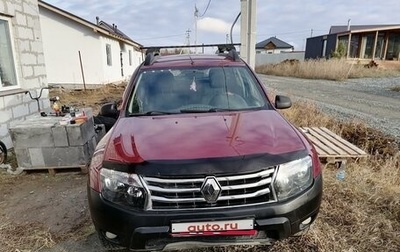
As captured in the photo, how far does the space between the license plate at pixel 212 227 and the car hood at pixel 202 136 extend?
0.43 meters

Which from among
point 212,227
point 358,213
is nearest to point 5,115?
point 212,227

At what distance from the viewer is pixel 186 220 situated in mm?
1851

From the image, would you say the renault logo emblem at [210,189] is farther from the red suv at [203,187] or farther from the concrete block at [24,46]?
the concrete block at [24,46]

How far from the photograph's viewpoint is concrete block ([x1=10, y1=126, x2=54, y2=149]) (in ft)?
13.4

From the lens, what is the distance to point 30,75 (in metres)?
5.89

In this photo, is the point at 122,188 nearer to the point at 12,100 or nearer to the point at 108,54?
the point at 12,100

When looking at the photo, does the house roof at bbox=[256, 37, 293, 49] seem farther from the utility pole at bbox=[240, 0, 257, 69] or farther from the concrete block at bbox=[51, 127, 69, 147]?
the concrete block at bbox=[51, 127, 69, 147]

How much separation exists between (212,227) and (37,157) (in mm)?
3365

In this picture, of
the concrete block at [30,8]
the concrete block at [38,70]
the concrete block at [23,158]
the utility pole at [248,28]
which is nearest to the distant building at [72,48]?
the concrete block at [38,70]

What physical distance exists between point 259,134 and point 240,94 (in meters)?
1.02

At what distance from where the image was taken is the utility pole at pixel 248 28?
712 centimetres

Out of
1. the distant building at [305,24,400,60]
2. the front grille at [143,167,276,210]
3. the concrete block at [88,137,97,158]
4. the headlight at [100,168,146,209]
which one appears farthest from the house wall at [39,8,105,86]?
the distant building at [305,24,400,60]

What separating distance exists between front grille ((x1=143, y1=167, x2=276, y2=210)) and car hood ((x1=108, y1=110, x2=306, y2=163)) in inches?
6.0

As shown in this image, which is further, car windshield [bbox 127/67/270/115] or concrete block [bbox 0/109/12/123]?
concrete block [bbox 0/109/12/123]
